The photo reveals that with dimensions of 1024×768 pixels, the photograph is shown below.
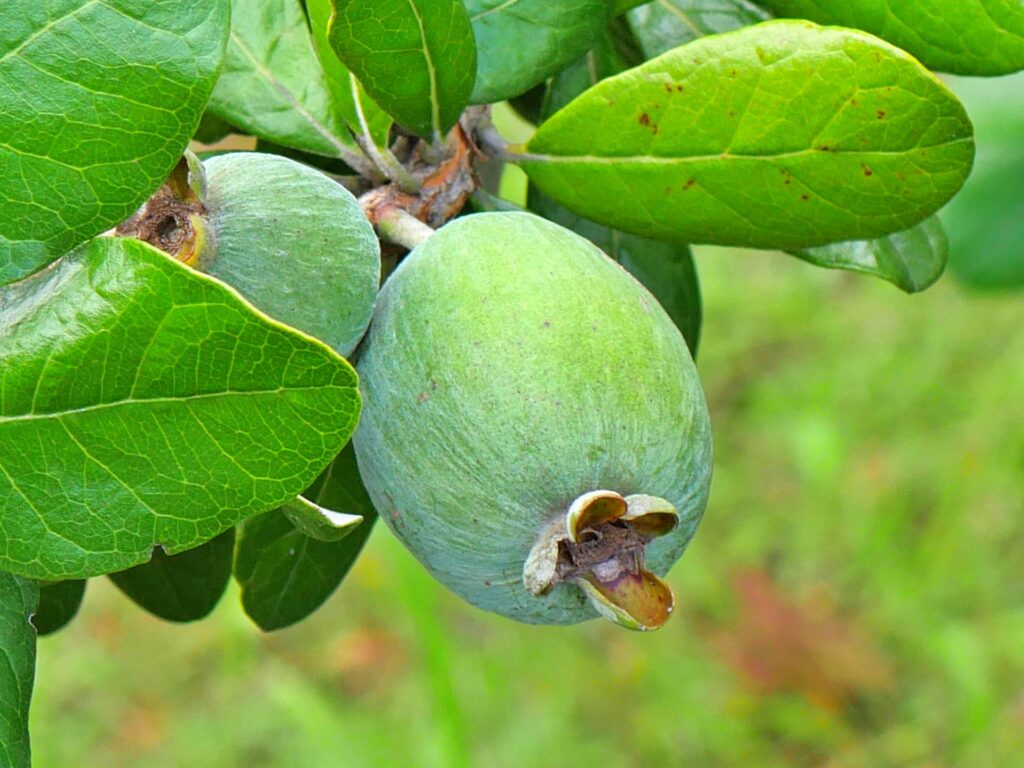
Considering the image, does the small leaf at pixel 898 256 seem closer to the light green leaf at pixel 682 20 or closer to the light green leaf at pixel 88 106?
the light green leaf at pixel 682 20

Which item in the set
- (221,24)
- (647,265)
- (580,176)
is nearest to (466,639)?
(647,265)

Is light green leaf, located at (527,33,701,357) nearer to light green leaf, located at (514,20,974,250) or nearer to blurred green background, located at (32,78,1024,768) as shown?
light green leaf, located at (514,20,974,250)

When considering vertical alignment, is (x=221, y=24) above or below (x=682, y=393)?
above

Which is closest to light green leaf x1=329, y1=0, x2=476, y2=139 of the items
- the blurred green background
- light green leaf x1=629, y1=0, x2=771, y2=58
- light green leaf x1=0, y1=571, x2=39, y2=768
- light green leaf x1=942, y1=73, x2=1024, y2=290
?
light green leaf x1=629, y1=0, x2=771, y2=58

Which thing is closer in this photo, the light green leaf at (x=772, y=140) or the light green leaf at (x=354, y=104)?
the light green leaf at (x=772, y=140)

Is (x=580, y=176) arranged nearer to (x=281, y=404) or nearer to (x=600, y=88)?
(x=600, y=88)

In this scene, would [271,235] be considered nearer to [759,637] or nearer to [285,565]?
[285,565]

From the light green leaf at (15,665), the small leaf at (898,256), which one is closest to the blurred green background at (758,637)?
the small leaf at (898,256)
